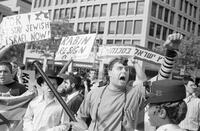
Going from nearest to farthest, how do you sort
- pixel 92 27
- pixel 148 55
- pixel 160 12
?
pixel 148 55 → pixel 160 12 → pixel 92 27

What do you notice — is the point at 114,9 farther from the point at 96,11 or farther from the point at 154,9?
the point at 154,9

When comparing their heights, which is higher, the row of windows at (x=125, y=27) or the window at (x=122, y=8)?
the window at (x=122, y=8)

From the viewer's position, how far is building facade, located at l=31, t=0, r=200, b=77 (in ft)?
140

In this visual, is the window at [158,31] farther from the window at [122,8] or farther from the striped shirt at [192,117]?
the striped shirt at [192,117]

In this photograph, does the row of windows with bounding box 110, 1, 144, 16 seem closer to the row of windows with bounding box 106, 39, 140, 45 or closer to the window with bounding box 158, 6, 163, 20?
the window with bounding box 158, 6, 163, 20

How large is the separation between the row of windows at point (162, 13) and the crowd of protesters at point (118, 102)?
40334mm

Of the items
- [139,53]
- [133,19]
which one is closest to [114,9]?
[133,19]

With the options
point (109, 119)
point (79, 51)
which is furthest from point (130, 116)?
point (79, 51)

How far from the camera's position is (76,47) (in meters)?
7.14

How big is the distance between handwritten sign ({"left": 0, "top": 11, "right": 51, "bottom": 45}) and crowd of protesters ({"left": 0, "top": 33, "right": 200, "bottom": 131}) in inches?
81.3

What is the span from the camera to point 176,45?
3.62 metres

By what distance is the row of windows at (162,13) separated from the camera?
4378 cm

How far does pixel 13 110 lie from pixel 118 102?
1965 mm

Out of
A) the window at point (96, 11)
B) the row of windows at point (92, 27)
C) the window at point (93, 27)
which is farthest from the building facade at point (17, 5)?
the window at point (93, 27)
